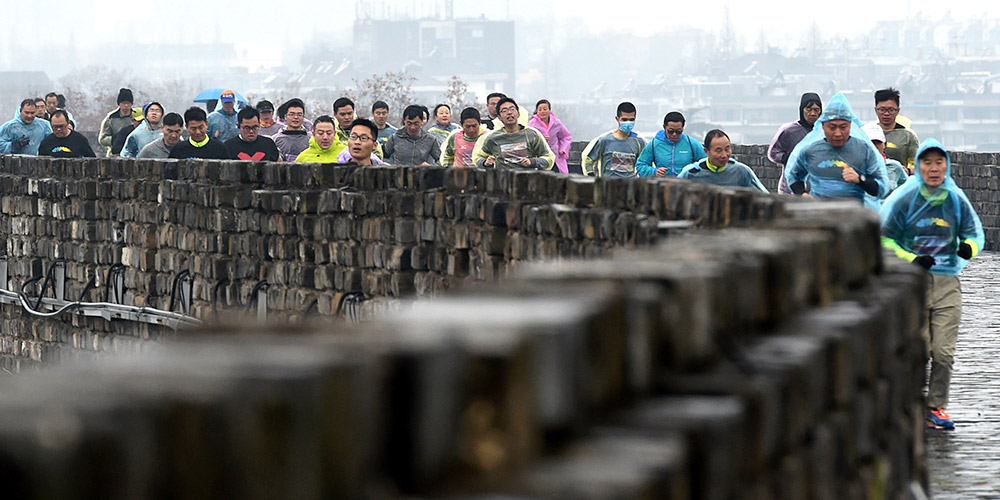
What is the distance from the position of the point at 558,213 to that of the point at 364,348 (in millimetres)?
8363

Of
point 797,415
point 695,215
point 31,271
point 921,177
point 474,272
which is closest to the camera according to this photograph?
point 797,415

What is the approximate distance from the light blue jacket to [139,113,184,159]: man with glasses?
1.97 meters

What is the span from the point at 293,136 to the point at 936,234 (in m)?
10.3

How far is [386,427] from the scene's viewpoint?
8.00ft

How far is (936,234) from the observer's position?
955cm

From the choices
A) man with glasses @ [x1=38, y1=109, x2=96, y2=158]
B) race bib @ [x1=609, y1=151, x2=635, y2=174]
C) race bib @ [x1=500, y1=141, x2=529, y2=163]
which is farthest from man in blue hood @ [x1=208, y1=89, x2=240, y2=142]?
race bib @ [x1=500, y1=141, x2=529, y2=163]

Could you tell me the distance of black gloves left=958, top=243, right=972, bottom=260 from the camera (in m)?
9.59

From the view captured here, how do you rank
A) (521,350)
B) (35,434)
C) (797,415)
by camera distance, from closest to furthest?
(35,434)
(521,350)
(797,415)

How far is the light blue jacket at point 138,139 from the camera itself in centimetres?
2112

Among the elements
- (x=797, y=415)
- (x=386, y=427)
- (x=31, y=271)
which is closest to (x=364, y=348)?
(x=386, y=427)

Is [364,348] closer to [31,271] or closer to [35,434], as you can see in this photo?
[35,434]

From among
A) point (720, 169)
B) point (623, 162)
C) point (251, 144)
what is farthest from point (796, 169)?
point (251, 144)

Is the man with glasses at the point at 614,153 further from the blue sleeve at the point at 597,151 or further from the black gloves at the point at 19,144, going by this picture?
the black gloves at the point at 19,144

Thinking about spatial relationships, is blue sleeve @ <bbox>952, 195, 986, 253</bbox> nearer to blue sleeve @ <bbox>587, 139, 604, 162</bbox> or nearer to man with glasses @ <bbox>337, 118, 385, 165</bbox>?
man with glasses @ <bbox>337, 118, 385, 165</bbox>
